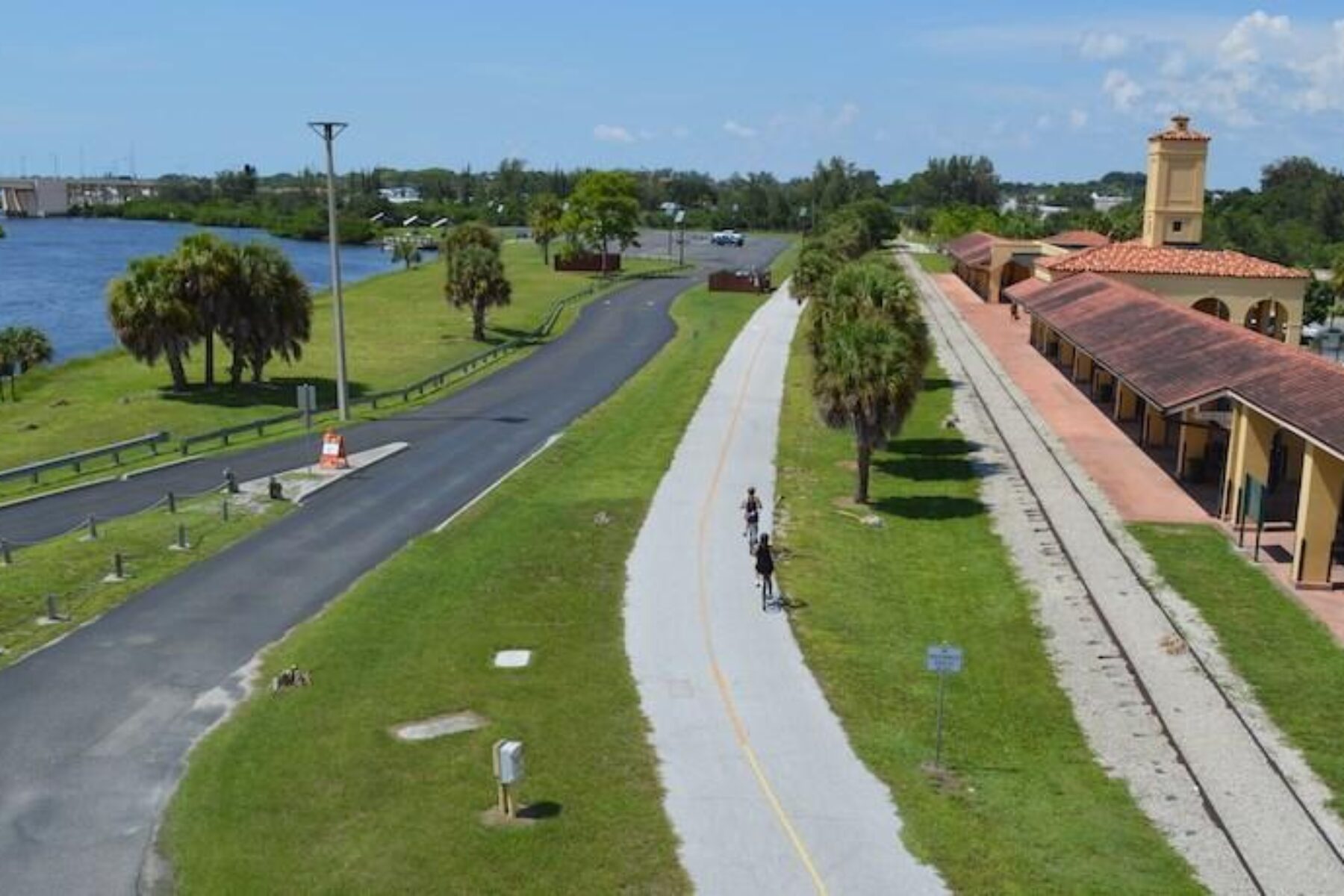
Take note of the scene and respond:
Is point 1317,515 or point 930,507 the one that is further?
point 930,507

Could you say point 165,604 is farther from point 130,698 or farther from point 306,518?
point 306,518

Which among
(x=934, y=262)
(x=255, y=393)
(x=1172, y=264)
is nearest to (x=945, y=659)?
(x=255, y=393)

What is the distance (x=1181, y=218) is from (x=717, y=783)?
193ft

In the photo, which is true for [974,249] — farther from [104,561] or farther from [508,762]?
[508,762]

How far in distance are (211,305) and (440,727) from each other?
36852mm

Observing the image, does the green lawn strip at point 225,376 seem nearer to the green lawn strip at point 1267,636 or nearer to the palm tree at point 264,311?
the palm tree at point 264,311

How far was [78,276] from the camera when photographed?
132 meters

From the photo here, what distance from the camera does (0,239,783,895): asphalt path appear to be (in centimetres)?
1694

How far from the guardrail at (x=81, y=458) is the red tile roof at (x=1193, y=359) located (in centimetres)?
2910

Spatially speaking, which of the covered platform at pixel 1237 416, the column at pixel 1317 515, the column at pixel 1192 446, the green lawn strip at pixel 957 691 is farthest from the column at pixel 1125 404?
the column at pixel 1317 515

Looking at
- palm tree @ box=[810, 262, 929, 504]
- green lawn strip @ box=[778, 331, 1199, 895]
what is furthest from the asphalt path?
palm tree @ box=[810, 262, 929, 504]

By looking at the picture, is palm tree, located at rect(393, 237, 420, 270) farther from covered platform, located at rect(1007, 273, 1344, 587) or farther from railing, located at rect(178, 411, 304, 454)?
covered platform, located at rect(1007, 273, 1344, 587)

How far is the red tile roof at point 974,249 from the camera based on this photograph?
298ft

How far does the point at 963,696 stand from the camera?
2144 cm
